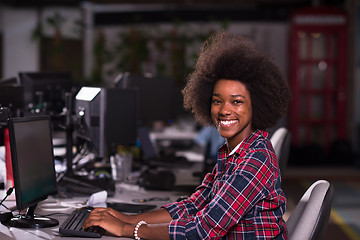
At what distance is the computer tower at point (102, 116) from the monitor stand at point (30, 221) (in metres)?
0.77

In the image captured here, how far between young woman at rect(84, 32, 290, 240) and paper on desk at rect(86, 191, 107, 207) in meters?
0.41

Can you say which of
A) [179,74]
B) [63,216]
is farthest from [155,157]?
[179,74]

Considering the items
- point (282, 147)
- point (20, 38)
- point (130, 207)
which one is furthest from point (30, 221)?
point (20, 38)

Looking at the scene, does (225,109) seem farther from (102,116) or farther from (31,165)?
(102,116)

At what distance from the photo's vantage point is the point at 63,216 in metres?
2.14

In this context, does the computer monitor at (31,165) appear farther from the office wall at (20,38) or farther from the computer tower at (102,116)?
the office wall at (20,38)

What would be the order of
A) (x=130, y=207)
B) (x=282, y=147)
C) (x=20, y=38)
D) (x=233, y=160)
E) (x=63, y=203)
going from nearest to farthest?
(x=233, y=160) → (x=130, y=207) → (x=63, y=203) → (x=282, y=147) → (x=20, y=38)

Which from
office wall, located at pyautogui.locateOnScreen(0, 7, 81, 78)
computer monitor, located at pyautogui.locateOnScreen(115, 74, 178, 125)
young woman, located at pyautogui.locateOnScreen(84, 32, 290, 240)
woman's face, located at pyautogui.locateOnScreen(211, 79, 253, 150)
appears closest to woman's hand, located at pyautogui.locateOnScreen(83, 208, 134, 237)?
young woman, located at pyautogui.locateOnScreen(84, 32, 290, 240)

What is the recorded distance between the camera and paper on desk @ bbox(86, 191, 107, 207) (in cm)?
235

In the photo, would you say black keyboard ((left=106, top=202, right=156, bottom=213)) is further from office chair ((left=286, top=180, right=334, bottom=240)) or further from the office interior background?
the office interior background

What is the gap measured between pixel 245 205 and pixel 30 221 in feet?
2.81

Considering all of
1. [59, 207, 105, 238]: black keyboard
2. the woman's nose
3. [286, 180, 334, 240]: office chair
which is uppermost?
the woman's nose

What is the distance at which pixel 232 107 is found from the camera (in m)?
1.77

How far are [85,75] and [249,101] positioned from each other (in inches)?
285
